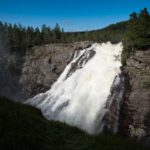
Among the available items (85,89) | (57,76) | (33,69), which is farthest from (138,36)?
(33,69)

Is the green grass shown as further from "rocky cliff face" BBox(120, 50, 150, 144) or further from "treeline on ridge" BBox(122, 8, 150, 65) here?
"treeline on ridge" BBox(122, 8, 150, 65)

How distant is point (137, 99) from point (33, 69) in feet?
96.6

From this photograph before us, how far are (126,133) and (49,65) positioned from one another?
88.2 ft

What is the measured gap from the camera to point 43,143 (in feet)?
30.0

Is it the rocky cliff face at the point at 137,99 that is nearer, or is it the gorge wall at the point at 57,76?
the rocky cliff face at the point at 137,99

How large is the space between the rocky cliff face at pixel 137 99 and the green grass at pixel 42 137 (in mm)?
25157

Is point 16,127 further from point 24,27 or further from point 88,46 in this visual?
point 24,27

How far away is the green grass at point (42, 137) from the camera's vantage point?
871 cm

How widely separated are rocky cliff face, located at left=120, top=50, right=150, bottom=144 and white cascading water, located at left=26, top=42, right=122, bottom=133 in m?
2.65

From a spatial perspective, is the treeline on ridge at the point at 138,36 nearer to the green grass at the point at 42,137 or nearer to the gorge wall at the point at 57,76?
the gorge wall at the point at 57,76

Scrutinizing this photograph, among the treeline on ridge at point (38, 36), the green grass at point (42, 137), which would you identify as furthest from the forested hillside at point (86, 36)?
the green grass at point (42, 137)

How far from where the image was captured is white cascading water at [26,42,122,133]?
42000 millimetres

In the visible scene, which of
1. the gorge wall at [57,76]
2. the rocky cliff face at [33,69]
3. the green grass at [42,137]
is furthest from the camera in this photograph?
the rocky cliff face at [33,69]

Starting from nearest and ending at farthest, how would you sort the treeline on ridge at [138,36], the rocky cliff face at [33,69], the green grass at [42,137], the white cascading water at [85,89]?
1. the green grass at [42,137]
2. the white cascading water at [85,89]
3. the treeline on ridge at [138,36]
4. the rocky cliff face at [33,69]
